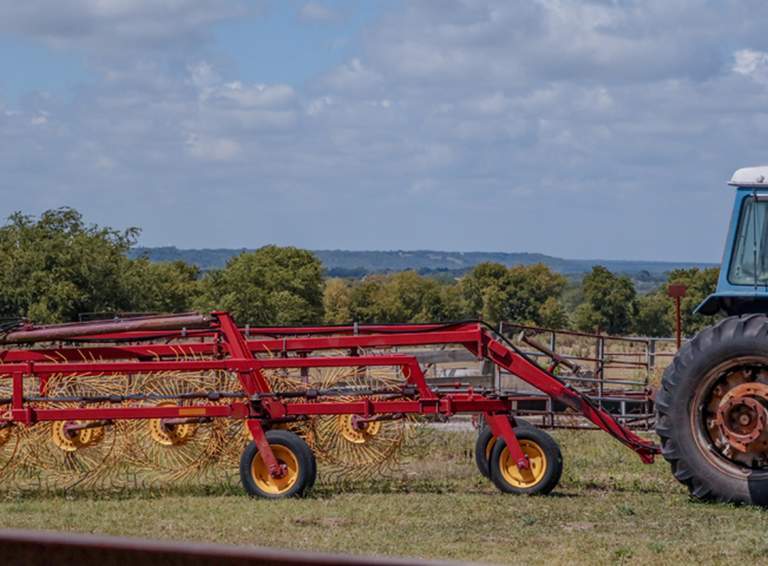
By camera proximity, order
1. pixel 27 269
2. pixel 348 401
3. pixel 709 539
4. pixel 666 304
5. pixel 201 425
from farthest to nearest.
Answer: pixel 666 304 < pixel 27 269 < pixel 201 425 < pixel 348 401 < pixel 709 539

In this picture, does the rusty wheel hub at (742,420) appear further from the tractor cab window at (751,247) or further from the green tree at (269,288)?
the green tree at (269,288)

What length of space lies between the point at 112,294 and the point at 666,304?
29.5 m

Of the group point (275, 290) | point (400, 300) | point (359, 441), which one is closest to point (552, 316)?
point (400, 300)

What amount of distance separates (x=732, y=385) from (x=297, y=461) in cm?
363

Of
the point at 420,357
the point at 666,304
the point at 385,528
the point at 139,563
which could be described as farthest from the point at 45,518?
the point at 666,304

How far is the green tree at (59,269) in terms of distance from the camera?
36688mm

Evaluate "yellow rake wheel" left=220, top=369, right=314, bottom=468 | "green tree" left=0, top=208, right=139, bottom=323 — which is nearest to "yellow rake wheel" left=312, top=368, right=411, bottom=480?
"yellow rake wheel" left=220, top=369, right=314, bottom=468

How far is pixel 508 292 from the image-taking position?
224ft

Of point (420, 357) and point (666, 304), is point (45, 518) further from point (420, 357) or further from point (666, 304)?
point (666, 304)

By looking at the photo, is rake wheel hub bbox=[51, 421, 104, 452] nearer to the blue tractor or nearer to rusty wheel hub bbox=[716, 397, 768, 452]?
the blue tractor

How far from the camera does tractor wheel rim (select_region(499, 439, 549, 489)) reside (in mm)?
11578

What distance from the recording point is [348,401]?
1205 centimetres

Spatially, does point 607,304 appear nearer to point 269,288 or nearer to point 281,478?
point 269,288

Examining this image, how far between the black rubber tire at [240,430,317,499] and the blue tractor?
294cm
